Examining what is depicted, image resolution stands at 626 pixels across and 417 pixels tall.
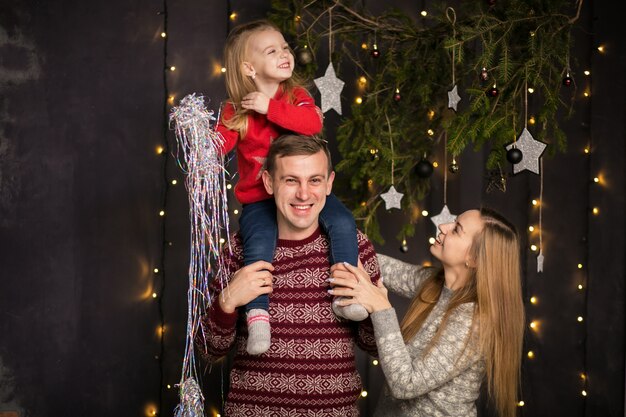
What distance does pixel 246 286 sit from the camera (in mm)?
2367

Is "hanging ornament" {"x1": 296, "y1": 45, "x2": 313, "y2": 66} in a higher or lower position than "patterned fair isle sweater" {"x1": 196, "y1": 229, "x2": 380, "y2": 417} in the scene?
higher

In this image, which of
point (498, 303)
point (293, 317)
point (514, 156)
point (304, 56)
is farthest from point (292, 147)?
point (304, 56)

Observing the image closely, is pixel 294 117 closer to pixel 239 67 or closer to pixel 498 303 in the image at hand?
pixel 239 67

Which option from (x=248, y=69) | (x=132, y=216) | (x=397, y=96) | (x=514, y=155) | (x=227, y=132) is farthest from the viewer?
(x=132, y=216)

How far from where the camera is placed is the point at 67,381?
4.15 meters

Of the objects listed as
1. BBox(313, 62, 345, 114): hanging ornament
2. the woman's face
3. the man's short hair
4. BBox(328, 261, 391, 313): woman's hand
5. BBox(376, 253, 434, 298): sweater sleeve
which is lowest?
BBox(328, 261, 391, 313): woman's hand

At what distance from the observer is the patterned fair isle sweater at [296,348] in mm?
2404

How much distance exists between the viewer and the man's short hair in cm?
241

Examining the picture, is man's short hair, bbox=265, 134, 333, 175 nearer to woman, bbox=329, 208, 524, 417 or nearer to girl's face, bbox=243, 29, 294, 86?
girl's face, bbox=243, 29, 294, 86

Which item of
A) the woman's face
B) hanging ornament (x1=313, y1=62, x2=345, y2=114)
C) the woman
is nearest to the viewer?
the woman

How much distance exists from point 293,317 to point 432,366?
53cm

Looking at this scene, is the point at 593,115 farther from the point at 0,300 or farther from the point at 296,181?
the point at 0,300

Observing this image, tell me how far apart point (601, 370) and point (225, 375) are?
197cm

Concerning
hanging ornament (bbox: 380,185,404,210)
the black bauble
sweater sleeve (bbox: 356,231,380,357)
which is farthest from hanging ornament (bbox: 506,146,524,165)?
sweater sleeve (bbox: 356,231,380,357)
